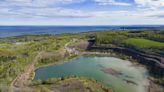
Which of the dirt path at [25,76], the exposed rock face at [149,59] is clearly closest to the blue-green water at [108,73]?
the dirt path at [25,76]

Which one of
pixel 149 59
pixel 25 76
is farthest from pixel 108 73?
pixel 25 76

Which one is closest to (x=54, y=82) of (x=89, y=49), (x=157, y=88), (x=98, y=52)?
(x=157, y=88)

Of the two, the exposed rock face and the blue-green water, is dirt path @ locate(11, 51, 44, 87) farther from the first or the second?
the exposed rock face

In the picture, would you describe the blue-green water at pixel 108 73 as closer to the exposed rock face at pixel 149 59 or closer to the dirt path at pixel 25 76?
the dirt path at pixel 25 76

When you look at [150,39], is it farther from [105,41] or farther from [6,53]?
[6,53]

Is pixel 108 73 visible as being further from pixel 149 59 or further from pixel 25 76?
pixel 25 76

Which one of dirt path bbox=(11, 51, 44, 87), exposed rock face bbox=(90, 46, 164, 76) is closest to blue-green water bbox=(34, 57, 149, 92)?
dirt path bbox=(11, 51, 44, 87)
